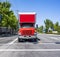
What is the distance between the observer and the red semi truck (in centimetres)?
2986

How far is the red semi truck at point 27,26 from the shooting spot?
29859 millimetres

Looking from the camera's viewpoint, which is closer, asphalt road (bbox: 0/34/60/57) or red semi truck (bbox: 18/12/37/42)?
asphalt road (bbox: 0/34/60/57)

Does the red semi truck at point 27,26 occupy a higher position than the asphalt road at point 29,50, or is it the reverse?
the red semi truck at point 27,26

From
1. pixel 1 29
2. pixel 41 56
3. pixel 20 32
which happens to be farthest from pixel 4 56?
pixel 1 29

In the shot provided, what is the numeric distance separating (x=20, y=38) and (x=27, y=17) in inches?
110

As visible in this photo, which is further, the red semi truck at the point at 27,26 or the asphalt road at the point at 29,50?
the red semi truck at the point at 27,26

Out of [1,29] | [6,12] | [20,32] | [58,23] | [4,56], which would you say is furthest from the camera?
[58,23]

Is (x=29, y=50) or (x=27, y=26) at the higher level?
(x=27, y=26)

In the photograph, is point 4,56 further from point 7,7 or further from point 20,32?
point 7,7

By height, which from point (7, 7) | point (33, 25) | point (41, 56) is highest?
point (7, 7)

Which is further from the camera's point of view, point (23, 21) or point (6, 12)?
point (6, 12)

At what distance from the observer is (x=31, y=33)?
98.3ft

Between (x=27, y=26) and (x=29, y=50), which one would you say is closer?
(x=29, y=50)

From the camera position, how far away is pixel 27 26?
30859 mm
